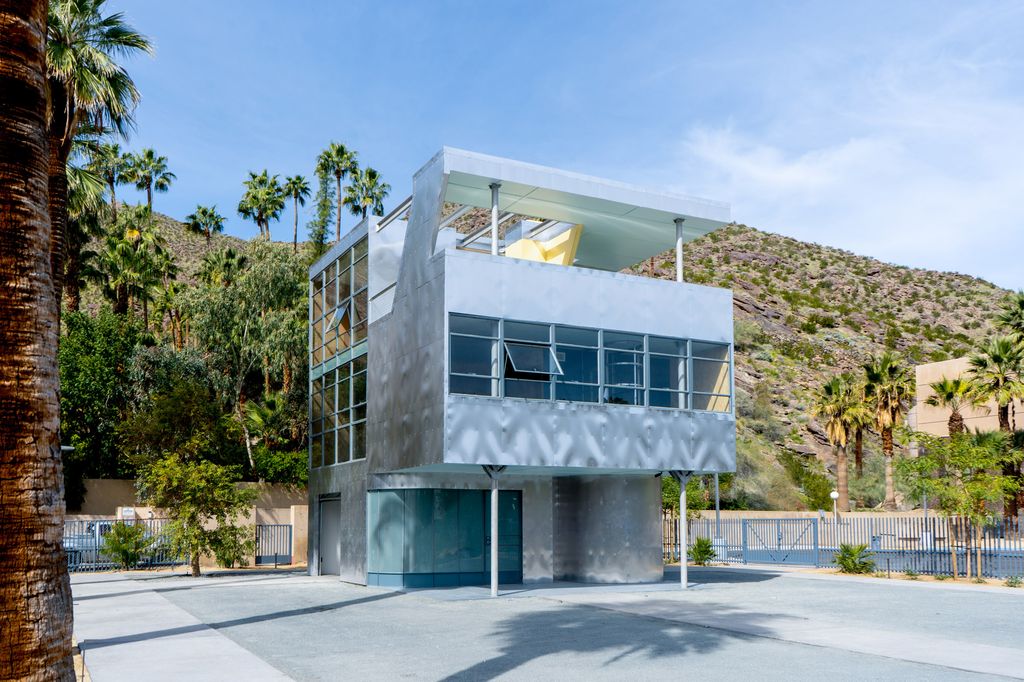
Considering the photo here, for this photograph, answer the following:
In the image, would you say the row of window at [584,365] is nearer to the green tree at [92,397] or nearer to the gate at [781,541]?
the gate at [781,541]

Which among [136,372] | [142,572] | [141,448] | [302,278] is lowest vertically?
[142,572]

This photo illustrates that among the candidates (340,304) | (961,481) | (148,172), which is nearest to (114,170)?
(148,172)

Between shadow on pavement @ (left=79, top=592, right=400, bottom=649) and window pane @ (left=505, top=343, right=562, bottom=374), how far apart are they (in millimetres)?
6228

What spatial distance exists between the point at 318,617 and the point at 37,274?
44.6 ft

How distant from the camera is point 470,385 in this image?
23266 mm

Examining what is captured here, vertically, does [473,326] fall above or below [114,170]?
below

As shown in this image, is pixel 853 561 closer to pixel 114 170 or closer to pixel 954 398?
pixel 954 398

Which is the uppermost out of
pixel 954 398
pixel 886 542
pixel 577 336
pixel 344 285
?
pixel 344 285

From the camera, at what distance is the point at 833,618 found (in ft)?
58.7

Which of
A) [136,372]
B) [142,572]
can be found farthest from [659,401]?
[136,372]

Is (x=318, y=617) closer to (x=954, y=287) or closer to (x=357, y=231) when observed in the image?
(x=357, y=231)

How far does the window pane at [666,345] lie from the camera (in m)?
25.7

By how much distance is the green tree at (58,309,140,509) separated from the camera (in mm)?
46969

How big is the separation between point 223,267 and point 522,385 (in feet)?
132
